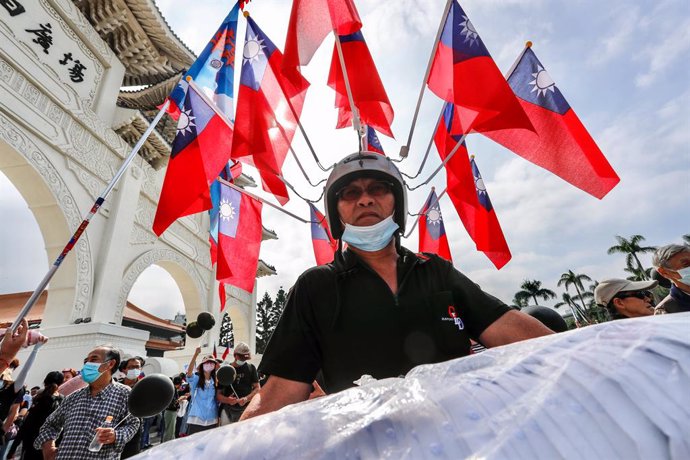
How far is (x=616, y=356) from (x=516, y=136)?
3.32 meters

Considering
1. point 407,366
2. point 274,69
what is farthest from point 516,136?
point 407,366

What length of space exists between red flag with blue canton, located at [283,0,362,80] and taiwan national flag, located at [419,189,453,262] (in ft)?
12.0

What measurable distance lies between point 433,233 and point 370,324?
5090 millimetres

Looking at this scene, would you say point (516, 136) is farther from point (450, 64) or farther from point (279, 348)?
point (279, 348)

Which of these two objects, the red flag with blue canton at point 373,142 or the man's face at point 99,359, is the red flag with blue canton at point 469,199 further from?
the man's face at point 99,359

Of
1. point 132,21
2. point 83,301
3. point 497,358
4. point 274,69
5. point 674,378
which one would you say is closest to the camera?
point 674,378

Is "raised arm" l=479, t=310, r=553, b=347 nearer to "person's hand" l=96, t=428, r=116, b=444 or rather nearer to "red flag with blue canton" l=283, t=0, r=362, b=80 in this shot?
"red flag with blue canton" l=283, t=0, r=362, b=80

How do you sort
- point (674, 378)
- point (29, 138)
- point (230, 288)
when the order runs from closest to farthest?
1. point (674, 378)
2. point (29, 138)
3. point (230, 288)

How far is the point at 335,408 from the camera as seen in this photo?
1.45 ft

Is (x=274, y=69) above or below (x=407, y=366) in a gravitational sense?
above

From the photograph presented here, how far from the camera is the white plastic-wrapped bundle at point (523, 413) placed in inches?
13.2

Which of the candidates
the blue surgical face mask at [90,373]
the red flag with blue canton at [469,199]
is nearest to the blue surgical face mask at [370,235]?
the blue surgical face mask at [90,373]

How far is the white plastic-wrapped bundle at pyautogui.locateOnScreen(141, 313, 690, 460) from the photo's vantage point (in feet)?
1.10

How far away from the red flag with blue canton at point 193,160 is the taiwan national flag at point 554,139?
2747 mm
